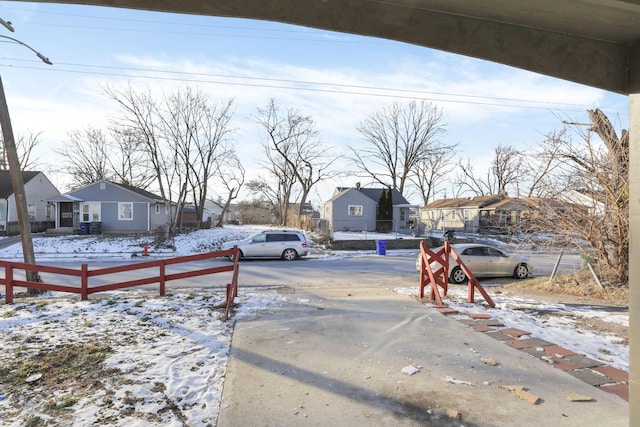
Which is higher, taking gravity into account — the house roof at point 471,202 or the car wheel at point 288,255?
the house roof at point 471,202

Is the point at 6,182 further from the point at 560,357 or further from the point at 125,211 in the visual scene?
the point at 560,357

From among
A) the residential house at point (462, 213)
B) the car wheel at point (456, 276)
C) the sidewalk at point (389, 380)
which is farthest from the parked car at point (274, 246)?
the residential house at point (462, 213)

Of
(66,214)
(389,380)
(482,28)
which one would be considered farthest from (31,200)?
(482,28)

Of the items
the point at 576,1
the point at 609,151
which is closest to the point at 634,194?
the point at 576,1

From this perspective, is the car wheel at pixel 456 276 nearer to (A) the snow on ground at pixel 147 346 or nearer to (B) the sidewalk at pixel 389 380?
(A) the snow on ground at pixel 147 346

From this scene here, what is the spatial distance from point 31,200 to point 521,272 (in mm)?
40901

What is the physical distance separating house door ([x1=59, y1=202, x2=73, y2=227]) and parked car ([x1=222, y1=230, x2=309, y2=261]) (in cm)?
2273

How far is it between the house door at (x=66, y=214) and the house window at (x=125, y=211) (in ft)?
18.2

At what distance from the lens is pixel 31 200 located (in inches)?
1400

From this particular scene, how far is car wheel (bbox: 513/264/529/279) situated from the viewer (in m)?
14.0

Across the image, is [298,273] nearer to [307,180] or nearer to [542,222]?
[542,222]

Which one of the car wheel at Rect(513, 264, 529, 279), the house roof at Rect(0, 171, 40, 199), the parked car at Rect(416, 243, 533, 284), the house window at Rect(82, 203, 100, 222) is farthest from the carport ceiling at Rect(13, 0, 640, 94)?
the house roof at Rect(0, 171, 40, 199)

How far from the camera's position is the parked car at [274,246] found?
19172 mm

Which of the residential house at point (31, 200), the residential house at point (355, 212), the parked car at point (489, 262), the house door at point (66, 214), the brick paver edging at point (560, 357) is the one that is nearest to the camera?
the brick paver edging at point (560, 357)
